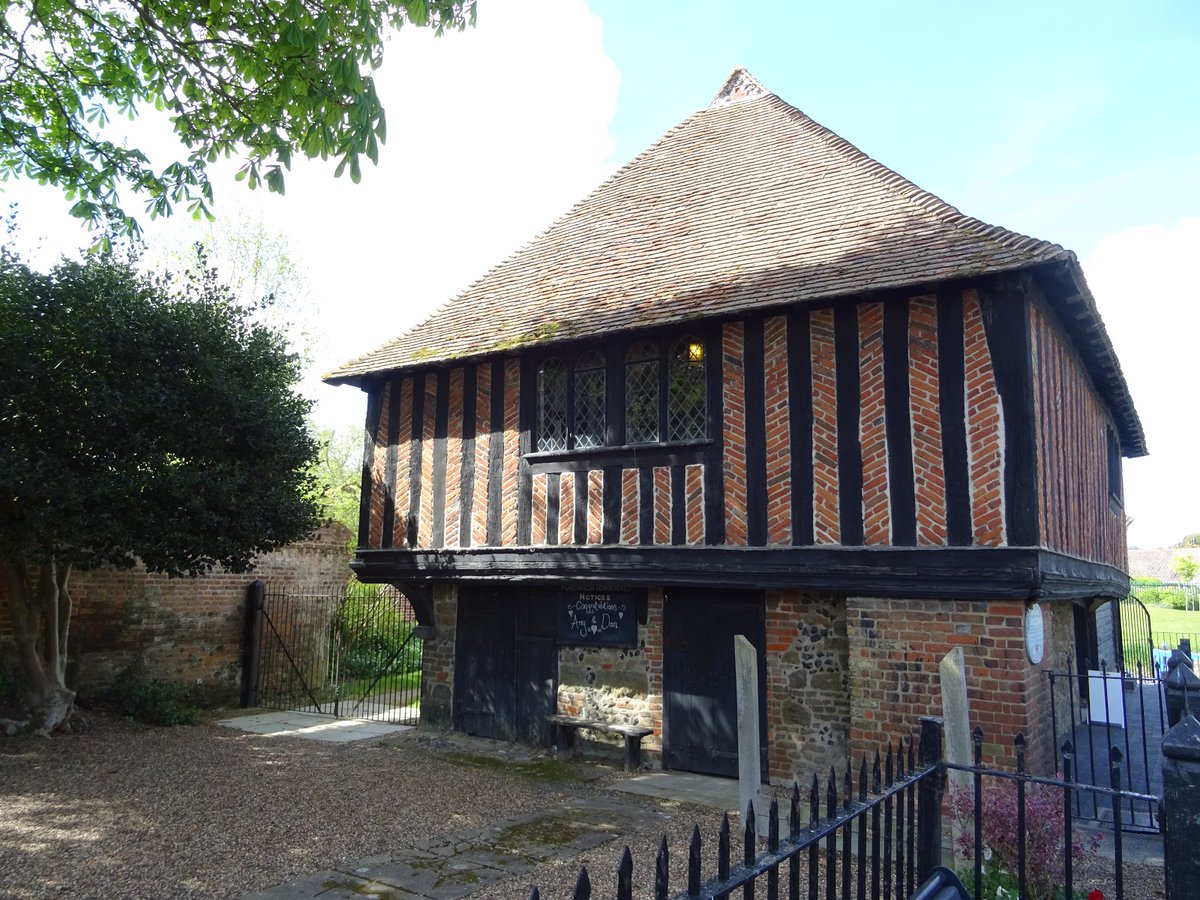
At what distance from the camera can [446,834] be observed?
6559mm

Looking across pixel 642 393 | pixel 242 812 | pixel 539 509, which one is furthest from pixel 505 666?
pixel 642 393

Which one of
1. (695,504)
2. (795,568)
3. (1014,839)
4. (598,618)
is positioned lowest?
→ (1014,839)

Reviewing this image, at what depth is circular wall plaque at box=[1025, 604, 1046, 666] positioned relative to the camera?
22.4ft

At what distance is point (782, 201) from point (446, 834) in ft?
25.6

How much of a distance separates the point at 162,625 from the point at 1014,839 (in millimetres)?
11222

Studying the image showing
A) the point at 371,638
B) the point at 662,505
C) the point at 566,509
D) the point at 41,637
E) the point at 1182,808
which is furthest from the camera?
the point at 371,638

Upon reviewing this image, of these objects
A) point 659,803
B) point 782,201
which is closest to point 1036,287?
point 782,201

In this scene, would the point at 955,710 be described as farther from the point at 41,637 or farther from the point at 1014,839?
the point at 41,637

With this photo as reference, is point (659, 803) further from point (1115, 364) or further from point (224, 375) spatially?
point (1115, 364)

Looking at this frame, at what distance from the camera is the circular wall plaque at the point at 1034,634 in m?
6.84

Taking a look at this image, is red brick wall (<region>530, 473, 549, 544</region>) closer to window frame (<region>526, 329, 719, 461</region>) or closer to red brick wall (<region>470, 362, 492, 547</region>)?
window frame (<region>526, 329, 719, 461</region>)

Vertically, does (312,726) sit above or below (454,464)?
below

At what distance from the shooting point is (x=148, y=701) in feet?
35.8

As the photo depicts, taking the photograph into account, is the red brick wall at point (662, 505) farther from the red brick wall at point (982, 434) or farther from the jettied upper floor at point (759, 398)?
the red brick wall at point (982, 434)
